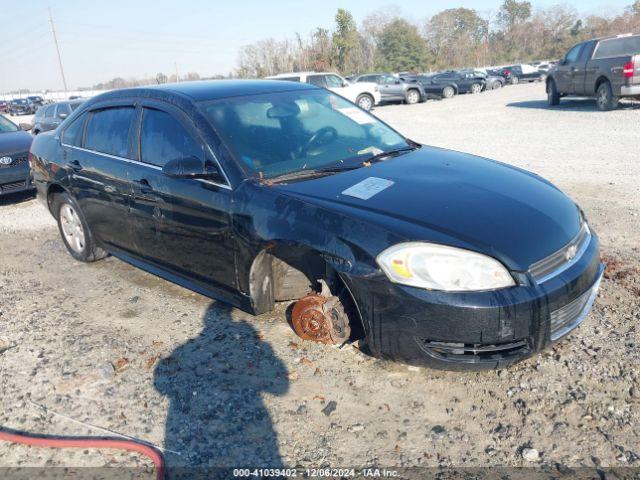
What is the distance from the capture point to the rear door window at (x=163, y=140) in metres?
3.74

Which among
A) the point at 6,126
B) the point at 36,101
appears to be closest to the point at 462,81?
the point at 6,126

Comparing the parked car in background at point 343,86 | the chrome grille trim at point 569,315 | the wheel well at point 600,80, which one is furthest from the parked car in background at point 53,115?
the chrome grille trim at point 569,315

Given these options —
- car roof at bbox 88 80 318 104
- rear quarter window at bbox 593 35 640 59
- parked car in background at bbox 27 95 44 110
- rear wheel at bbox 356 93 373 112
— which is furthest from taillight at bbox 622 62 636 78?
parked car in background at bbox 27 95 44 110

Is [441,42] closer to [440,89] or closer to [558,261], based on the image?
[440,89]

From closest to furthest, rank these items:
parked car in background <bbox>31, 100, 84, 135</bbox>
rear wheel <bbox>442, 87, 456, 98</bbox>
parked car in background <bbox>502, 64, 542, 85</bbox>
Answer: parked car in background <bbox>31, 100, 84, 135</bbox>
rear wheel <bbox>442, 87, 456, 98</bbox>
parked car in background <bbox>502, 64, 542, 85</bbox>

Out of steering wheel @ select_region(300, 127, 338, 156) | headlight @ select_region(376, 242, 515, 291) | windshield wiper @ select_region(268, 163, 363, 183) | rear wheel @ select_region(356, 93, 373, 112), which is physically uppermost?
steering wheel @ select_region(300, 127, 338, 156)

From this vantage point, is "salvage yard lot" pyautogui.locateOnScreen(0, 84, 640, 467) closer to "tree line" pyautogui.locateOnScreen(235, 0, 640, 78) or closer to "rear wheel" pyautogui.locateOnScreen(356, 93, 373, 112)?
"rear wheel" pyautogui.locateOnScreen(356, 93, 373, 112)

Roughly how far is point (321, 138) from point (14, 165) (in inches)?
255

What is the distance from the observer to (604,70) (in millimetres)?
14453

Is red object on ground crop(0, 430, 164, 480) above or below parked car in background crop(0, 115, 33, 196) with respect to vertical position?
below

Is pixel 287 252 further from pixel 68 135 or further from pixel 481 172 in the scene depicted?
pixel 68 135

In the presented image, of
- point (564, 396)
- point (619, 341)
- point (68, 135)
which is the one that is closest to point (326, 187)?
point (564, 396)

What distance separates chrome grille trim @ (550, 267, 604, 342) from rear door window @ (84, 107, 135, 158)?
3284 mm

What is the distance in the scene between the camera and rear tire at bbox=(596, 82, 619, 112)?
14.7 meters
